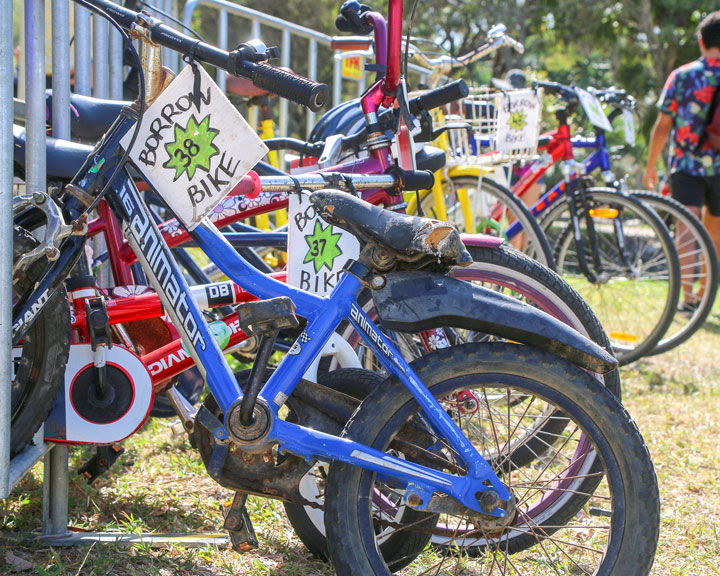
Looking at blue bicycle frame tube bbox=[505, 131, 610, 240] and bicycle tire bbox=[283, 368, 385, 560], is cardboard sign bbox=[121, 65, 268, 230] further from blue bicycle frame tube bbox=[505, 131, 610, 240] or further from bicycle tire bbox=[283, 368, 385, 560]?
blue bicycle frame tube bbox=[505, 131, 610, 240]

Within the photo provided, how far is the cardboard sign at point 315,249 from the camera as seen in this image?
7.33 ft

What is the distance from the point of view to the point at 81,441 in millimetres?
2219

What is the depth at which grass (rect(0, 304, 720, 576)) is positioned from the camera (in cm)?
230

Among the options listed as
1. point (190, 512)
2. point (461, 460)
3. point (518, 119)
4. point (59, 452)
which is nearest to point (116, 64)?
point (59, 452)

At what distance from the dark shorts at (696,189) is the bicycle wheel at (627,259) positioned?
1.02 metres

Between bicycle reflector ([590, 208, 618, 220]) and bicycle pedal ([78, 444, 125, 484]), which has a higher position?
bicycle reflector ([590, 208, 618, 220])

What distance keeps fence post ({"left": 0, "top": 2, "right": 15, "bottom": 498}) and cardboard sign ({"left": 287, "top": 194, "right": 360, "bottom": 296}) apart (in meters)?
0.72

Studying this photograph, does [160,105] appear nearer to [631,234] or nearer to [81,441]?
[81,441]

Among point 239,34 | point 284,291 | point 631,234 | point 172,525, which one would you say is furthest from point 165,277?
point 239,34

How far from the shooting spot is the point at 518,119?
405 centimetres

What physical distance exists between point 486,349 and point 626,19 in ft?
59.9

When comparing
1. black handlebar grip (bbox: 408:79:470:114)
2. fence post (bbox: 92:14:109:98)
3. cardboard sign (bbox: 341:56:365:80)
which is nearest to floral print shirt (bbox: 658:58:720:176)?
cardboard sign (bbox: 341:56:365:80)

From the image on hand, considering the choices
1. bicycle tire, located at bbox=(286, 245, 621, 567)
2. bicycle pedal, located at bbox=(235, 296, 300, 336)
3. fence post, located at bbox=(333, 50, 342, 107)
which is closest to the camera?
Result: bicycle pedal, located at bbox=(235, 296, 300, 336)

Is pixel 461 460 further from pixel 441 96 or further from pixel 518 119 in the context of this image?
pixel 518 119
